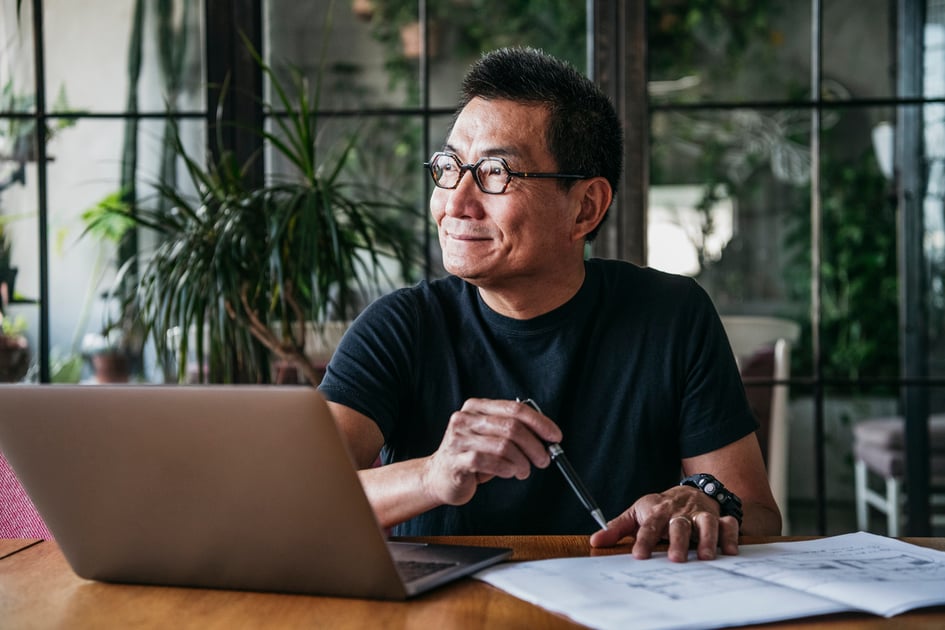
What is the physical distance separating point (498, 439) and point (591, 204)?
0.79 metres

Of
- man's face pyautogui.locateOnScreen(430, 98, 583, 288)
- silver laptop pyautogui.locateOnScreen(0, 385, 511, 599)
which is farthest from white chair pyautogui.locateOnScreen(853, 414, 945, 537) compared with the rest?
silver laptop pyautogui.locateOnScreen(0, 385, 511, 599)

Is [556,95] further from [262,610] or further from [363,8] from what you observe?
[363,8]

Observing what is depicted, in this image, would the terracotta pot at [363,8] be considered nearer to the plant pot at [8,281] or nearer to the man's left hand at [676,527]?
the plant pot at [8,281]

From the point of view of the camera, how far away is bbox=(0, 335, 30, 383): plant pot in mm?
3234

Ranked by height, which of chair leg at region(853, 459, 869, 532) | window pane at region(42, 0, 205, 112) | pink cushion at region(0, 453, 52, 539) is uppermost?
window pane at region(42, 0, 205, 112)

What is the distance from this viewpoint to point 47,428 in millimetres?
953

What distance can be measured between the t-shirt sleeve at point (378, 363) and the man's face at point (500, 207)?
0.47 ft

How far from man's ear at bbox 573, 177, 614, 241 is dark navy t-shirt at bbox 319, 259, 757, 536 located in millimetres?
108

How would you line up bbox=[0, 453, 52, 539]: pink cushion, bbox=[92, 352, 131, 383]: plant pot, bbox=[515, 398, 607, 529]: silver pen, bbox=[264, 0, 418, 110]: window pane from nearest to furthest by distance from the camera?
1. bbox=[515, 398, 607, 529]: silver pen
2. bbox=[0, 453, 52, 539]: pink cushion
3. bbox=[92, 352, 131, 383]: plant pot
4. bbox=[264, 0, 418, 110]: window pane

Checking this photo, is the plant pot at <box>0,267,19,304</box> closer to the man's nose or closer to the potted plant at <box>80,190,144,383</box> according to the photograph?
the potted plant at <box>80,190,144,383</box>

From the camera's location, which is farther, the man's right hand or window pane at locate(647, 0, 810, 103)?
window pane at locate(647, 0, 810, 103)

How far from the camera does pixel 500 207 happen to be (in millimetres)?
1660

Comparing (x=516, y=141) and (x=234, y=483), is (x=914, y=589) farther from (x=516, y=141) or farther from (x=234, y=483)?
(x=516, y=141)

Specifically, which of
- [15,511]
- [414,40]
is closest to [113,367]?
[15,511]
